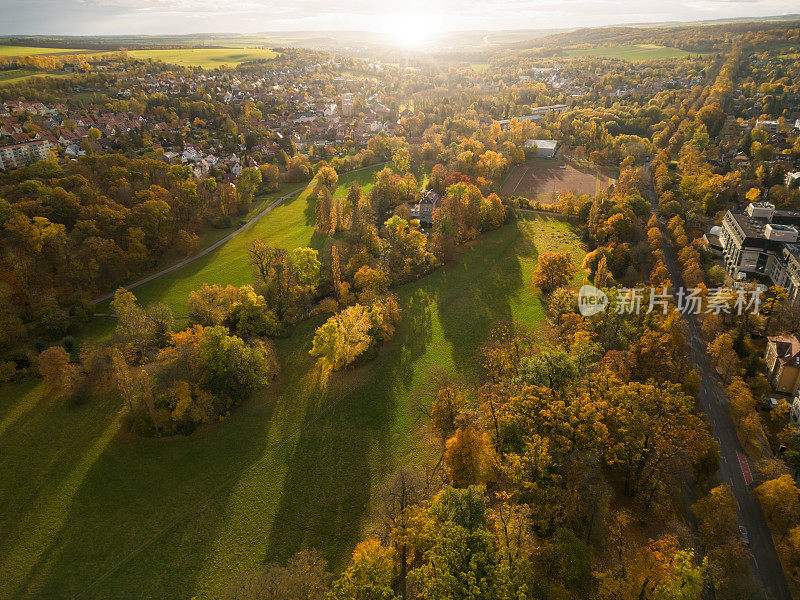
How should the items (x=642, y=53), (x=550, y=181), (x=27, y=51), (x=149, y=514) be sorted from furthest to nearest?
(x=642, y=53) → (x=27, y=51) → (x=550, y=181) → (x=149, y=514)

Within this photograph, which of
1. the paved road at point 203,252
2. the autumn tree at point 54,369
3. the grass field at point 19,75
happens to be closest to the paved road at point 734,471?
the autumn tree at point 54,369

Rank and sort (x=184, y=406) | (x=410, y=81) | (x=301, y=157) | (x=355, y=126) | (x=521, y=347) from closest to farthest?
(x=184, y=406) < (x=521, y=347) < (x=301, y=157) < (x=355, y=126) < (x=410, y=81)

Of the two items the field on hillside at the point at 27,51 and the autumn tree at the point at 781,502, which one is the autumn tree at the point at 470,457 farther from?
the field on hillside at the point at 27,51

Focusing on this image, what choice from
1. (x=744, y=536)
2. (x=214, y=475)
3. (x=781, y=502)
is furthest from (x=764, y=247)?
(x=214, y=475)

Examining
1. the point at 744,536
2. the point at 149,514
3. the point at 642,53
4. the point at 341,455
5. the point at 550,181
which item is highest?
the point at 642,53

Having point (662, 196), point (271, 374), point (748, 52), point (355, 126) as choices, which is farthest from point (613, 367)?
point (748, 52)

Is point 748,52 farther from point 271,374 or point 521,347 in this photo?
point 271,374

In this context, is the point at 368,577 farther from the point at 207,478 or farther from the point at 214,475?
the point at 207,478
